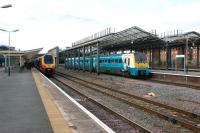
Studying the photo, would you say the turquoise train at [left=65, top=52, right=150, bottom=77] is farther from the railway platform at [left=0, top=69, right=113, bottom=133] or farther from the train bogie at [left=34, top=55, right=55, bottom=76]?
the railway platform at [left=0, top=69, right=113, bottom=133]

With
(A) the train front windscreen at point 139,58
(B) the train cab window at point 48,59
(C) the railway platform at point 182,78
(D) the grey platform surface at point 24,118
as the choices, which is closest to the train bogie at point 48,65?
(B) the train cab window at point 48,59

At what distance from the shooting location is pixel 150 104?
58.8ft

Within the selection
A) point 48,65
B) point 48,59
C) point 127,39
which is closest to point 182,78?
point 48,65

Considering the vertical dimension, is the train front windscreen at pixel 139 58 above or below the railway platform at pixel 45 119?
above

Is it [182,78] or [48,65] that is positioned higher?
[48,65]

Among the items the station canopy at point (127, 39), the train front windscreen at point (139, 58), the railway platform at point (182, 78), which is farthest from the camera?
the station canopy at point (127, 39)

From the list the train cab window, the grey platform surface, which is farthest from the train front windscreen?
the grey platform surface

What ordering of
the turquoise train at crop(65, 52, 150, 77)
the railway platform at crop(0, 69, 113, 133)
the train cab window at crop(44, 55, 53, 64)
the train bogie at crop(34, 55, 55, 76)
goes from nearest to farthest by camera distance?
the railway platform at crop(0, 69, 113, 133)
the turquoise train at crop(65, 52, 150, 77)
the train bogie at crop(34, 55, 55, 76)
the train cab window at crop(44, 55, 53, 64)

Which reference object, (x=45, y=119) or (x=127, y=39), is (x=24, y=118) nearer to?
(x=45, y=119)

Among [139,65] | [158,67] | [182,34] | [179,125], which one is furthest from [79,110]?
[158,67]

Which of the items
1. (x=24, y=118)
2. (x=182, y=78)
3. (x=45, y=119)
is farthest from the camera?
(x=182, y=78)

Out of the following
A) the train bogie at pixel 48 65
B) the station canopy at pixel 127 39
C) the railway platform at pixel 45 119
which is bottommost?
the railway platform at pixel 45 119

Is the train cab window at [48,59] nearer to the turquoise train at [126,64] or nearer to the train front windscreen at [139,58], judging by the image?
the turquoise train at [126,64]

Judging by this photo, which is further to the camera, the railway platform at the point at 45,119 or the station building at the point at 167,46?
the station building at the point at 167,46
